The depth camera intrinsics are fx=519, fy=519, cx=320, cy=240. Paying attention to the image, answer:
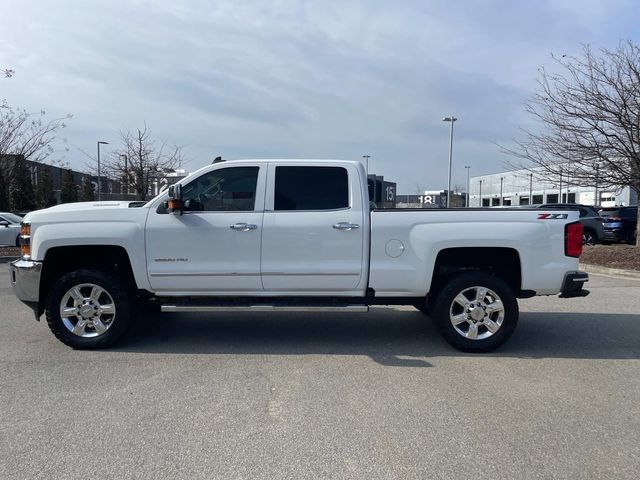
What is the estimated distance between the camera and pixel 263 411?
409 cm

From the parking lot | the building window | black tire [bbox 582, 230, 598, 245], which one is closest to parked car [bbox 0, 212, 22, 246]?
the parking lot

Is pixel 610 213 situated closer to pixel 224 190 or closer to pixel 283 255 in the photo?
pixel 283 255

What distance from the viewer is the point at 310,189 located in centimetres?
576

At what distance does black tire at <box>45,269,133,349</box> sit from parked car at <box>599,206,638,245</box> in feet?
57.9

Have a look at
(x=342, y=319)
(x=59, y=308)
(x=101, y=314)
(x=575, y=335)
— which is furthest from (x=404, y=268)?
(x=59, y=308)

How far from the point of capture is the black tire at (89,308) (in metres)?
5.58

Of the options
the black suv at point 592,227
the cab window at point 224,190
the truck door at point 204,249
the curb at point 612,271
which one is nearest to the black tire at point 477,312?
the truck door at point 204,249

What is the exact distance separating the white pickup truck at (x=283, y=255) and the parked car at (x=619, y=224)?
1480 cm

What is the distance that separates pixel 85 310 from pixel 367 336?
10.6ft

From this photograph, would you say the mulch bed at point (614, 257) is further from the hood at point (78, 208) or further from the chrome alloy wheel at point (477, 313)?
the hood at point (78, 208)

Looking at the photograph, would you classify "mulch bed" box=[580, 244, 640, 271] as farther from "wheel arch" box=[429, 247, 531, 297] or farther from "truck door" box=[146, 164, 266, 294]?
"truck door" box=[146, 164, 266, 294]

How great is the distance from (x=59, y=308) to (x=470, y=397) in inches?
169

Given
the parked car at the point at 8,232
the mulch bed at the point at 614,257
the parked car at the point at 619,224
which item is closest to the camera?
the mulch bed at the point at 614,257

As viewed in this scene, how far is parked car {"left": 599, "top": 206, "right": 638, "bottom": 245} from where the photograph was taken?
1841 cm
